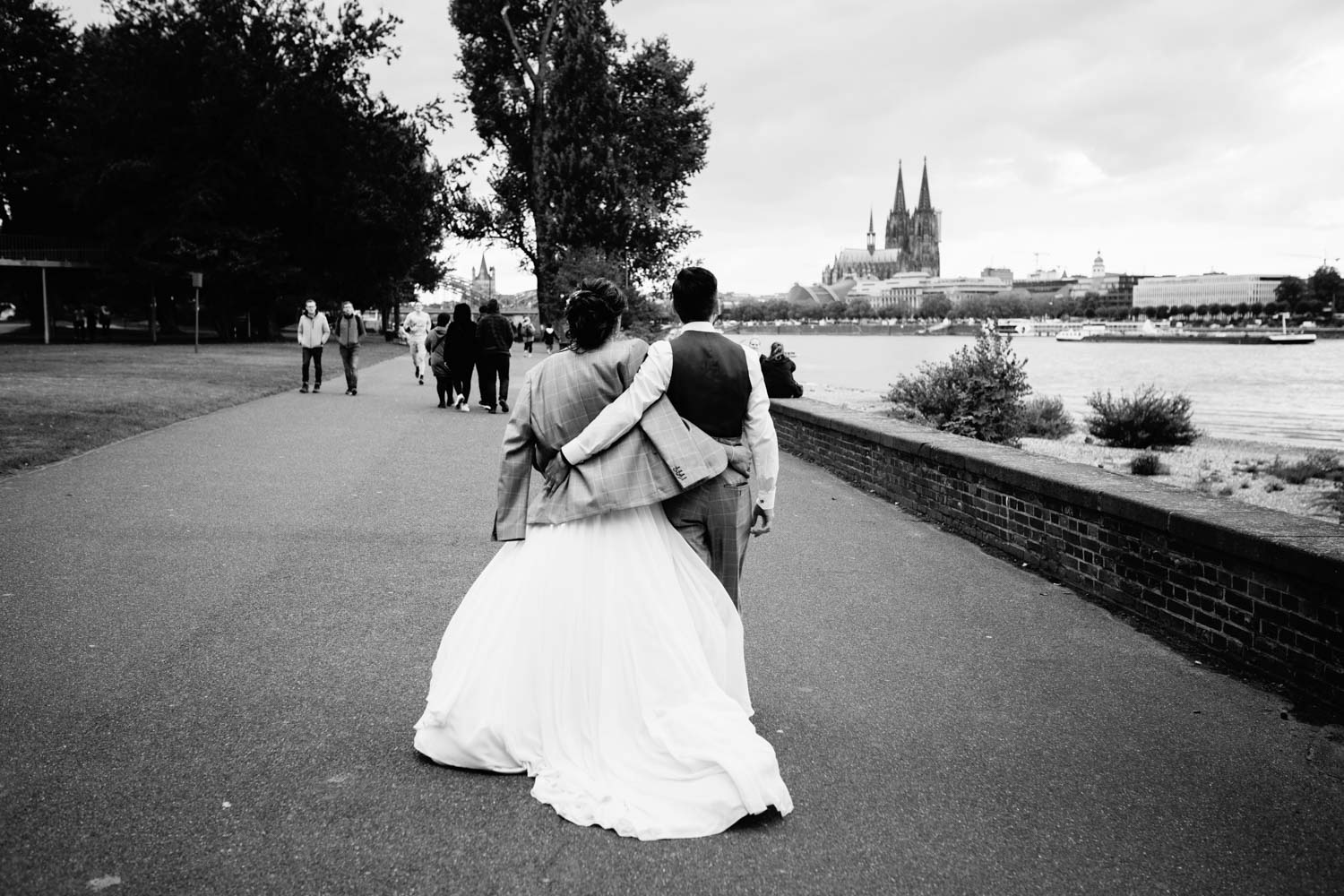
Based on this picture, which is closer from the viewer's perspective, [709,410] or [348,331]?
[709,410]

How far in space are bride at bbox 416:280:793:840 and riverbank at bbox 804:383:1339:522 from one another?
661cm

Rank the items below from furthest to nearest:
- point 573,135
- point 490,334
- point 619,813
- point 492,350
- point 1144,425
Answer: point 573,135
point 1144,425
point 492,350
point 490,334
point 619,813

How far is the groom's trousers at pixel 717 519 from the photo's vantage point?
13.5ft

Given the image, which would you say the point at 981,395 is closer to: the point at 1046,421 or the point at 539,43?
the point at 1046,421

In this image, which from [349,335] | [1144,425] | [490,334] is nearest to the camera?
[490,334]

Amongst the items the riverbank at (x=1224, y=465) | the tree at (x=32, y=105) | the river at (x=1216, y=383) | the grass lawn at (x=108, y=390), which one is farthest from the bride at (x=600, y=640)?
the tree at (x=32, y=105)

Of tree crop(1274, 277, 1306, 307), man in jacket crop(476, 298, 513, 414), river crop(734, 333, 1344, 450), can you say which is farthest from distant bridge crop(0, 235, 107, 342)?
tree crop(1274, 277, 1306, 307)

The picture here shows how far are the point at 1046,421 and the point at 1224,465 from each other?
4460 millimetres

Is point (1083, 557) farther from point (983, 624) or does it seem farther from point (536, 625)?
point (536, 625)

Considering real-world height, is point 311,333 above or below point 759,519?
above

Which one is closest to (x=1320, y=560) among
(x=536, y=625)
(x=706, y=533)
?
(x=706, y=533)

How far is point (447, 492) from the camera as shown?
10.0 meters

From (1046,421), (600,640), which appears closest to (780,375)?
(600,640)

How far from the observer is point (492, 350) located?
17609 millimetres
